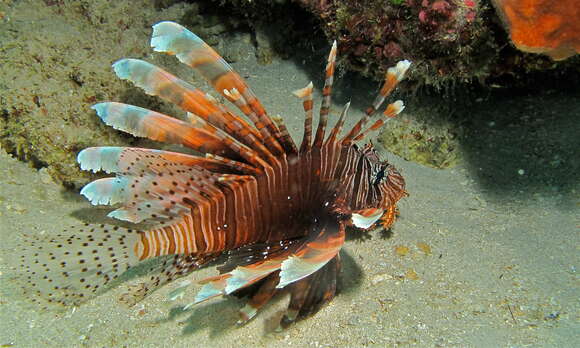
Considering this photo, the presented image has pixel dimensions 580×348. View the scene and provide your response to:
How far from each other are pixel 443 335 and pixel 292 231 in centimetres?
123

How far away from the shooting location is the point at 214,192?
2.82 meters

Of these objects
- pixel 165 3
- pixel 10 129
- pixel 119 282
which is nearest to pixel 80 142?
pixel 10 129

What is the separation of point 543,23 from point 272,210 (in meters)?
2.35

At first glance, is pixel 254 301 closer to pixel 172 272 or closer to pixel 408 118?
pixel 172 272

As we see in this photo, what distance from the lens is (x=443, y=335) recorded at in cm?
250

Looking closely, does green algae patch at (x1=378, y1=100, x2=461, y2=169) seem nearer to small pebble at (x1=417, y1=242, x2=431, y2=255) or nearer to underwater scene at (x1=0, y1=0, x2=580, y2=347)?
underwater scene at (x1=0, y1=0, x2=580, y2=347)

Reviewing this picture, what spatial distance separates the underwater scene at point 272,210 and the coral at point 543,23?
0.5 inches

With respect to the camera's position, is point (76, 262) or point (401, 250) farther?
point (401, 250)

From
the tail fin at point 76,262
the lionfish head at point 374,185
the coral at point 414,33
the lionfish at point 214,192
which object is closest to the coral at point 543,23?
the coral at point 414,33

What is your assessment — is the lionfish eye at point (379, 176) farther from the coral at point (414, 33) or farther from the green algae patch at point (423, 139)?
Answer: the green algae patch at point (423, 139)

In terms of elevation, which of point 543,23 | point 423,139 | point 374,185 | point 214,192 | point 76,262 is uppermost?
point 543,23

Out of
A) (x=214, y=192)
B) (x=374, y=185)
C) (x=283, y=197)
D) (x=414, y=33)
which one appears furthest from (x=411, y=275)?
(x=414, y=33)

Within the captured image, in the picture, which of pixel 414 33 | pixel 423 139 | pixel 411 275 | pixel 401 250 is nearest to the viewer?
pixel 411 275

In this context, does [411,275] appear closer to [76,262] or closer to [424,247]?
[424,247]
